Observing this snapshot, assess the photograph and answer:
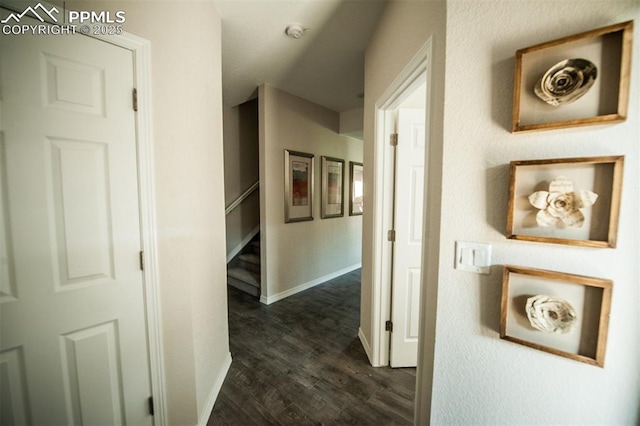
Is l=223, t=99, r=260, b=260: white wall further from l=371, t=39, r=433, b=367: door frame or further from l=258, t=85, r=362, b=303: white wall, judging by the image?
l=371, t=39, r=433, b=367: door frame

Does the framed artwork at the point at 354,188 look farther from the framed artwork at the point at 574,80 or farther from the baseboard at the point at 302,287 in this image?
the framed artwork at the point at 574,80

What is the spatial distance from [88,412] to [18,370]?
350 millimetres

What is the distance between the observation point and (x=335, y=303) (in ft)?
9.63

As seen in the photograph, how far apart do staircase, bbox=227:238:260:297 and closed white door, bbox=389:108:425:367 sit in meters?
1.92

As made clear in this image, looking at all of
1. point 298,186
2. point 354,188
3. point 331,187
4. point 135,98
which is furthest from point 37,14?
point 354,188

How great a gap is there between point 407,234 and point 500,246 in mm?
973

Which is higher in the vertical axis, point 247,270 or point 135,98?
point 135,98

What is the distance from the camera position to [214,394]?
1.52 m

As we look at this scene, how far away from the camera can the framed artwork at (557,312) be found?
67 centimetres

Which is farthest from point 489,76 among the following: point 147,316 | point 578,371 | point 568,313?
point 147,316

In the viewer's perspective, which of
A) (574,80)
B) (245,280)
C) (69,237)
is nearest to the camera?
(574,80)

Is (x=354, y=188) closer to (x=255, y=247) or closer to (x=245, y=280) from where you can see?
(x=255, y=247)

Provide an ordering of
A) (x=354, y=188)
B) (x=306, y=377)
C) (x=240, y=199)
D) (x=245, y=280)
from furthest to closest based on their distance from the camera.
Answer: (x=354, y=188), (x=240, y=199), (x=245, y=280), (x=306, y=377)

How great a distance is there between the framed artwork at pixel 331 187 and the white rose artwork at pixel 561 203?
9.33 feet
